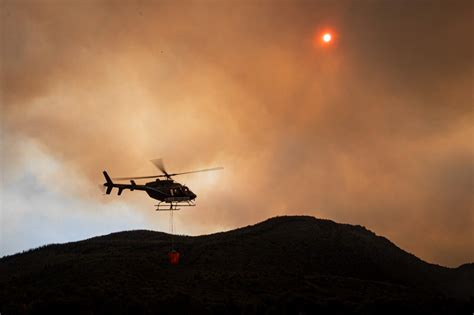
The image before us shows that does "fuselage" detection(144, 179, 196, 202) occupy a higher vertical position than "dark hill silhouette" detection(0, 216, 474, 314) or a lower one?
higher

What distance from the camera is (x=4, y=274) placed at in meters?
58.9

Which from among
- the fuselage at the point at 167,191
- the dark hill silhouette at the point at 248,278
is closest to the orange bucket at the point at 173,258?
the dark hill silhouette at the point at 248,278

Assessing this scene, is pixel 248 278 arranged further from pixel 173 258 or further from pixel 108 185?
pixel 108 185

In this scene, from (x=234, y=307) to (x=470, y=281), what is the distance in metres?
46.6

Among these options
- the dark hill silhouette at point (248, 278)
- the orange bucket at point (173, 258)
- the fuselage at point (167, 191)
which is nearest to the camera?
the dark hill silhouette at point (248, 278)

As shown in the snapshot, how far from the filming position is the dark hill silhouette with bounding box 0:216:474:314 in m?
32.6

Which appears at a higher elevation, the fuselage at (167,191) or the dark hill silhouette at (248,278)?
the fuselage at (167,191)

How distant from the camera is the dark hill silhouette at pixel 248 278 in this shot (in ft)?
107

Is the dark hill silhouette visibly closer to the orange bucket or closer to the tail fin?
the orange bucket

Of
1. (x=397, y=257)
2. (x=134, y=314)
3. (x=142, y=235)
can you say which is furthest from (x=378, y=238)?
(x=134, y=314)

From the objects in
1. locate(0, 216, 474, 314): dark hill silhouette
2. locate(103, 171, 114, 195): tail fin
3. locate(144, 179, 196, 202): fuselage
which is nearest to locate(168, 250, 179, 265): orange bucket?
locate(0, 216, 474, 314): dark hill silhouette

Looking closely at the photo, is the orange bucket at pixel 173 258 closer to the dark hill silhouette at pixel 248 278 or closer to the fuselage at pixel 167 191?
the dark hill silhouette at pixel 248 278

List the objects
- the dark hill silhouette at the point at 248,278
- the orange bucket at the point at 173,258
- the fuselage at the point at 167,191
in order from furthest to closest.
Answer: the orange bucket at the point at 173,258 < the fuselage at the point at 167,191 < the dark hill silhouette at the point at 248,278

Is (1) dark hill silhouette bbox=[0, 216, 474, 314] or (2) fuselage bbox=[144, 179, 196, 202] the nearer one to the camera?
(1) dark hill silhouette bbox=[0, 216, 474, 314]
